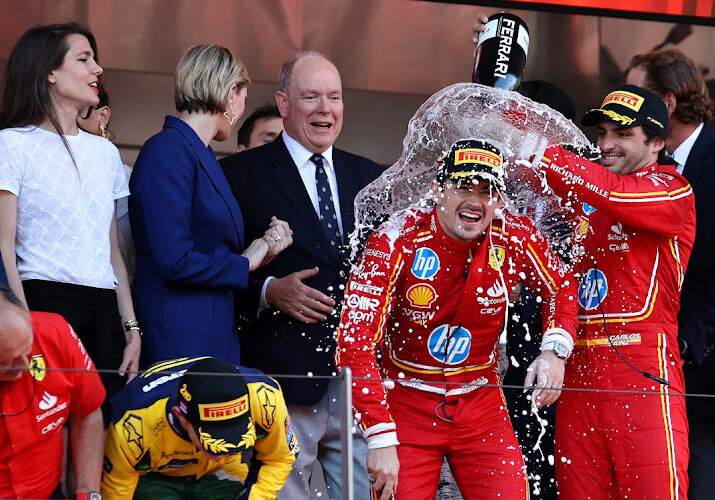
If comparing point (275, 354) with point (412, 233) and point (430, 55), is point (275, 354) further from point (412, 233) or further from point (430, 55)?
point (430, 55)

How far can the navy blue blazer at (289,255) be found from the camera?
4.21 metres

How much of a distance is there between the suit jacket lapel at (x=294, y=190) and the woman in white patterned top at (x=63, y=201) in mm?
578

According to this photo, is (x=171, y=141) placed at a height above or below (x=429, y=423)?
above

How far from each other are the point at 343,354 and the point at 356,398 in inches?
6.2

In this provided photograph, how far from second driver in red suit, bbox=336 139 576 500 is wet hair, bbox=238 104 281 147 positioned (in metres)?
1.62

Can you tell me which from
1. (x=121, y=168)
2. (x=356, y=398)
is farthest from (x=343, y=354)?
(x=121, y=168)

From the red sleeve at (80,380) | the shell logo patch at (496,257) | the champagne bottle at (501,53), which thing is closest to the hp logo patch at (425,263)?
the shell logo patch at (496,257)

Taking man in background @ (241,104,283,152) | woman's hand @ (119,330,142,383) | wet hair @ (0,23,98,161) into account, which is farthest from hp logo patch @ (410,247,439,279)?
man in background @ (241,104,283,152)

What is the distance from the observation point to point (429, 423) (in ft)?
12.7

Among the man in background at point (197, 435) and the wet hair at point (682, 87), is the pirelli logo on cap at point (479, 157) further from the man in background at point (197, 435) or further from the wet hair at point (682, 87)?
the wet hair at point (682, 87)

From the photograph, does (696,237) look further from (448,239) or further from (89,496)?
(89,496)

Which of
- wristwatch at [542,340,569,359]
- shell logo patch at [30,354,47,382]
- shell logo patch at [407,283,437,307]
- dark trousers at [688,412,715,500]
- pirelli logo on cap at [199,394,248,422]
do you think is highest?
shell logo patch at [407,283,437,307]

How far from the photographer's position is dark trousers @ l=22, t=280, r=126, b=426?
3.74 m

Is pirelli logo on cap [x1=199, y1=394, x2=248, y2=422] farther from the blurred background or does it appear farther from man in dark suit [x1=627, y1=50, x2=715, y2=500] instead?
the blurred background
